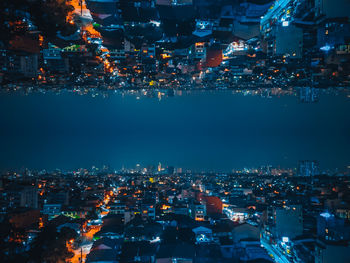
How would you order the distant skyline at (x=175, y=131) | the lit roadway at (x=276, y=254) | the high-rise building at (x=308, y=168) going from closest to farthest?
the lit roadway at (x=276, y=254), the high-rise building at (x=308, y=168), the distant skyline at (x=175, y=131)

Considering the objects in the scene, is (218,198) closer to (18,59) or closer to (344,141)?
(18,59)

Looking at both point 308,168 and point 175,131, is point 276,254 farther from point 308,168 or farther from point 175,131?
point 175,131

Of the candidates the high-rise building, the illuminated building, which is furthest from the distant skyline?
the illuminated building

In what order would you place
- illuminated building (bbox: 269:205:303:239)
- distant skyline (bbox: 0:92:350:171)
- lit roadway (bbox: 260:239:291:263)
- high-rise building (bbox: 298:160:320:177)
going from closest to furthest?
lit roadway (bbox: 260:239:291:263) → illuminated building (bbox: 269:205:303:239) → high-rise building (bbox: 298:160:320:177) → distant skyline (bbox: 0:92:350:171)

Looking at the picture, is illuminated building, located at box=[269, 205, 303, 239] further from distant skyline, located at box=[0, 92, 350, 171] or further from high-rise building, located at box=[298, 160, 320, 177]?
distant skyline, located at box=[0, 92, 350, 171]

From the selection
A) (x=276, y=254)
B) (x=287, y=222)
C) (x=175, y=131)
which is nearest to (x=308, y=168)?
(x=287, y=222)

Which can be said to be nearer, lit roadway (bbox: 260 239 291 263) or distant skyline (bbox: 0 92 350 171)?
lit roadway (bbox: 260 239 291 263)

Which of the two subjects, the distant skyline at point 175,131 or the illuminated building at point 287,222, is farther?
the distant skyline at point 175,131

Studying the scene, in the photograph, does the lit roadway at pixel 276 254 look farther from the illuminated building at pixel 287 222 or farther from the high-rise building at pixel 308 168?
the high-rise building at pixel 308 168

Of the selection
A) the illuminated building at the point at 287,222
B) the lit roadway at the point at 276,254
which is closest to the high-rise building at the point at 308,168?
the illuminated building at the point at 287,222
